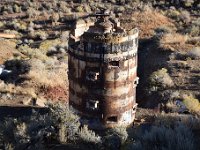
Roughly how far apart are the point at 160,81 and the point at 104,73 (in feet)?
26.5

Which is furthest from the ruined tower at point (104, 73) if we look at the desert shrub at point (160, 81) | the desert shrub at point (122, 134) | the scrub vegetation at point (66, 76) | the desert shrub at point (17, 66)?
the desert shrub at point (17, 66)

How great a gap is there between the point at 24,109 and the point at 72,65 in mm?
4994

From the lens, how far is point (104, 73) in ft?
49.3

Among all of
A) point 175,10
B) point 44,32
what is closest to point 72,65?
point 44,32

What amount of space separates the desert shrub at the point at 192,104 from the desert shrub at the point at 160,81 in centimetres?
255

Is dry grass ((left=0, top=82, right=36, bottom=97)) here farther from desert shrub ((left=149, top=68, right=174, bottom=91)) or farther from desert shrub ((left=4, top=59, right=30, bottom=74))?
desert shrub ((left=149, top=68, right=174, bottom=91))


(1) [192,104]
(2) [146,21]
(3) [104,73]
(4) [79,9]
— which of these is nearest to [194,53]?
(1) [192,104]

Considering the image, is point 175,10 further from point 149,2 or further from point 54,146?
point 54,146

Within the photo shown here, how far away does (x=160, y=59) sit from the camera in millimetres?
27047

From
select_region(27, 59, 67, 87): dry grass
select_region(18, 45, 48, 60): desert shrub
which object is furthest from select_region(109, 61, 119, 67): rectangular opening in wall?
select_region(18, 45, 48, 60): desert shrub

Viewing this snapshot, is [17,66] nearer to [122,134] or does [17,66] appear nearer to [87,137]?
[87,137]

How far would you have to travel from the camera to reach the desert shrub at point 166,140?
11.7 meters

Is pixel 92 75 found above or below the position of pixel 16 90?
above

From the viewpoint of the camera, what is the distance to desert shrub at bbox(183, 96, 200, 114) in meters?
18.7
